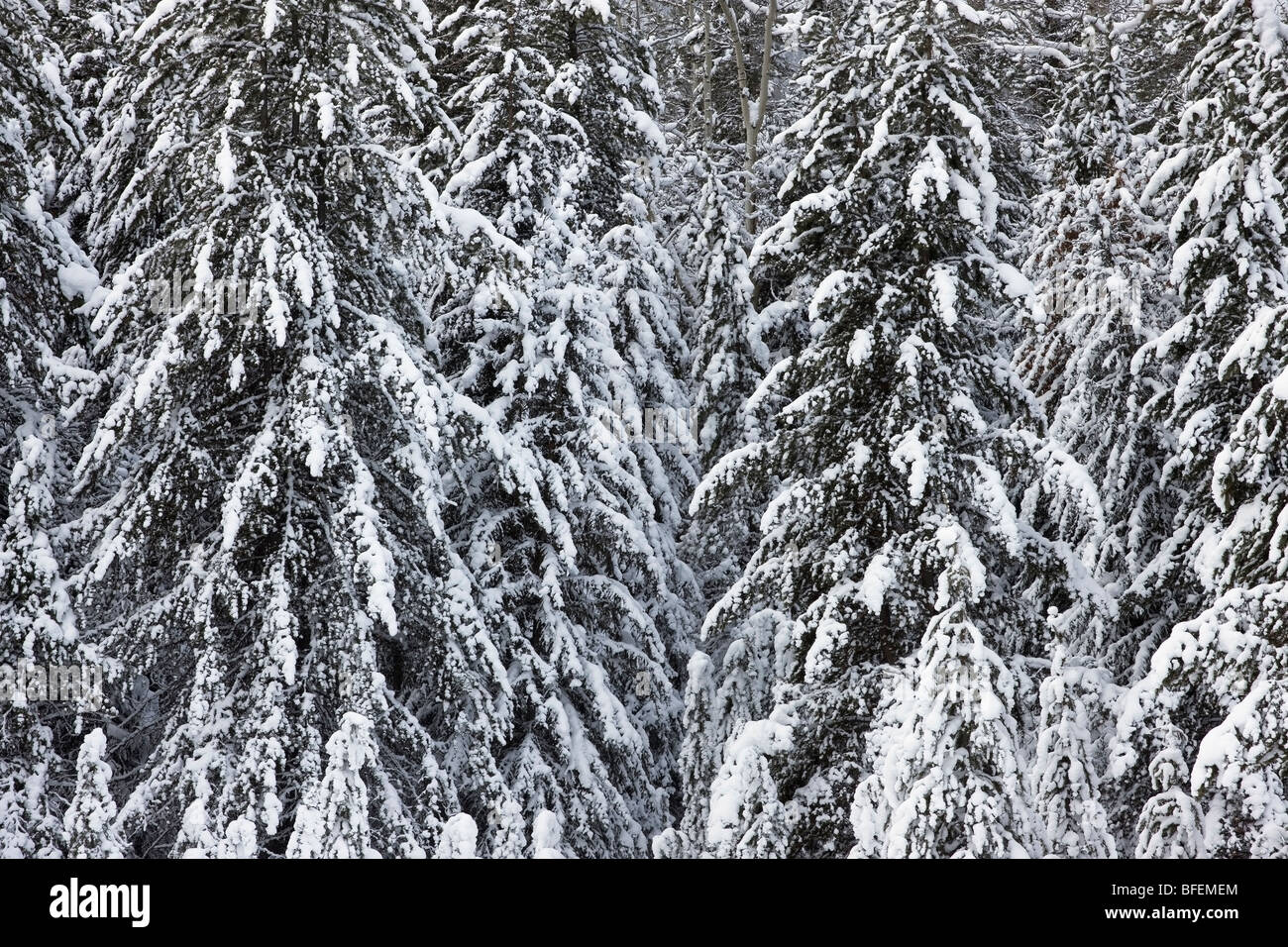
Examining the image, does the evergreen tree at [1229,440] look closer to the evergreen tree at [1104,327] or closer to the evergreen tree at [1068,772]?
the evergreen tree at [1068,772]

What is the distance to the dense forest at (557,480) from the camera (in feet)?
38.3

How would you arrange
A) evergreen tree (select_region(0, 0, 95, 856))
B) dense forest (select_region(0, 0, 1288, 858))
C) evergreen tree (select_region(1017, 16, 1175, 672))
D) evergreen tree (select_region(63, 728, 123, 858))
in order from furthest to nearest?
evergreen tree (select_region(1017, 16, 1175, 672)), evergreen tree (select_region(0, 0, 95, 856)), evergreen tree (select_region(63, 728, 123, 858)), dense forest (select_region(0, 0, 1288, 858))

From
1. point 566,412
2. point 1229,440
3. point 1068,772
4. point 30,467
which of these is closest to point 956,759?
point 1068,772

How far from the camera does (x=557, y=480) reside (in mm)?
14859

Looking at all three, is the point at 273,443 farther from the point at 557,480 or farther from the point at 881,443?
the point at 881,443

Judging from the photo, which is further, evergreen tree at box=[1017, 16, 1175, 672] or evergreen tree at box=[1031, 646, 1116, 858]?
evergreen tree at box=[1017, 16, 1175, 672]

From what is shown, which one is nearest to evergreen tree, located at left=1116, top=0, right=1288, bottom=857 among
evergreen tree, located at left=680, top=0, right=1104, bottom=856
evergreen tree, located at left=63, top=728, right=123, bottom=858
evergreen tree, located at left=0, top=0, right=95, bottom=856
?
evergreen tree, located at left=680, top=0, right=1104, bottom=856

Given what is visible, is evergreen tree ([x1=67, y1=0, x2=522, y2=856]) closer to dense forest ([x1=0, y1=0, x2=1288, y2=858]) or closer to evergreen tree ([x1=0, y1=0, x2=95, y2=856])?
dense forest ([x1=0, y1=0, x2=1288, y2=858])

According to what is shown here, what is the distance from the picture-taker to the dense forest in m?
11.7

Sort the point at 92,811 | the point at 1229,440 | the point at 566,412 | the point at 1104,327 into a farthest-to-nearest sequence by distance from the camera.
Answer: the point at 1104,327
the point at 566,412
the point at 1229,440
the point at 92,811

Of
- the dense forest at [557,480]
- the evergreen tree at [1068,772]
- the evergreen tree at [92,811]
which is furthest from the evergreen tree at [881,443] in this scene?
the evergreen tree at [92,811]

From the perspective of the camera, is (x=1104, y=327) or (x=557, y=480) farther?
(x=1104, y=327)
